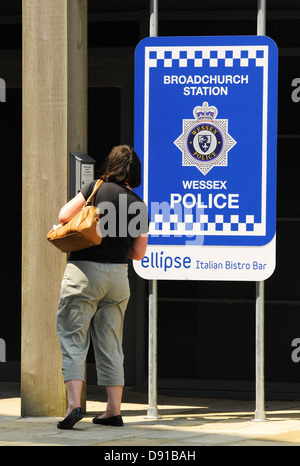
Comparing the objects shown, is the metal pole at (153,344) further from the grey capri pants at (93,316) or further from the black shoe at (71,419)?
the black shoe at (71,419)

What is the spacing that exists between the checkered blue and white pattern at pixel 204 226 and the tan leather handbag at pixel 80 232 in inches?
32.6

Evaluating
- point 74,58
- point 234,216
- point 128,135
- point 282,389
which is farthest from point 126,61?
point 282,389

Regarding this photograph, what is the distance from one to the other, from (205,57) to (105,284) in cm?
179

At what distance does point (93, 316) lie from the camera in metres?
6.90

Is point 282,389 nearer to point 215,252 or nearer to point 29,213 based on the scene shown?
point 215,252

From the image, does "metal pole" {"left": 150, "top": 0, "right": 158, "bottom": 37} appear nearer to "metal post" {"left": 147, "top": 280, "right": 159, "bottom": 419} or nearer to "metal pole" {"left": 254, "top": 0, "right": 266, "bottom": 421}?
"metal pole" {"left": 254, "top": 0, "right": 266, "bottom": 421}

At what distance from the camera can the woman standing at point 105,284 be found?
6.71 meters

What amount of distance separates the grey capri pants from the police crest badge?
1.04m

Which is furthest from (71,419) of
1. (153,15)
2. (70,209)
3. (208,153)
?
(153,15)

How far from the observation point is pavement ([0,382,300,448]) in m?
6.14
